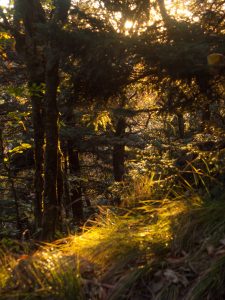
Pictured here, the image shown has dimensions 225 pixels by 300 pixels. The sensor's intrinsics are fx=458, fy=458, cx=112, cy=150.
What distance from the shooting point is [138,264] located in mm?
3635

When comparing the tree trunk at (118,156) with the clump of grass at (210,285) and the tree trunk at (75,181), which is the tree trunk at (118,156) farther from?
the clump of grass at (210,285)

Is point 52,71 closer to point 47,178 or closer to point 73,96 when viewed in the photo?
point 73,96

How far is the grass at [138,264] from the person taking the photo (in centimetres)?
336

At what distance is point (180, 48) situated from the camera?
5453mm

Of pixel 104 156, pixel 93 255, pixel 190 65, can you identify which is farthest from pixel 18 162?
pixel 93 255

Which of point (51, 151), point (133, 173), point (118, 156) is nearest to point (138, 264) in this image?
point (133, 173)

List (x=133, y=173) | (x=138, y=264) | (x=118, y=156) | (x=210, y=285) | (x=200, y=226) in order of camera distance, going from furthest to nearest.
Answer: (x=118, y=156) → (x=133, y=173) → (x=200, y=226) → (x=138, y=264) → (x=210, y=285)

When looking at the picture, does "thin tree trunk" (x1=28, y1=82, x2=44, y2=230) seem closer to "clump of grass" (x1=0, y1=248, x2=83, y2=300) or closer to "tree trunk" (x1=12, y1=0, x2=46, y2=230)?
"tree trunk" (x1=12, y1=0, x2=46, y2=230)

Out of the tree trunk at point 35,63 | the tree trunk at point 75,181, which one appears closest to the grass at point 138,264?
the tree trunk at point 35,63

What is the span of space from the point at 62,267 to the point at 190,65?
3030mm

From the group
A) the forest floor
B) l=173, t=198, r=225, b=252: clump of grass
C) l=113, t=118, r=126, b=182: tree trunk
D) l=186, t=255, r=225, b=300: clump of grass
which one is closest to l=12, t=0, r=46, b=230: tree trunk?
the forest floor

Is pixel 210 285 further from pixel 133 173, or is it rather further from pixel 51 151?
pixel 51 151

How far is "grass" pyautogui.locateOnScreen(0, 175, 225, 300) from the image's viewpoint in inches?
132

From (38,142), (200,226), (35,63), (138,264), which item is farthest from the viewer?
(38,142)
